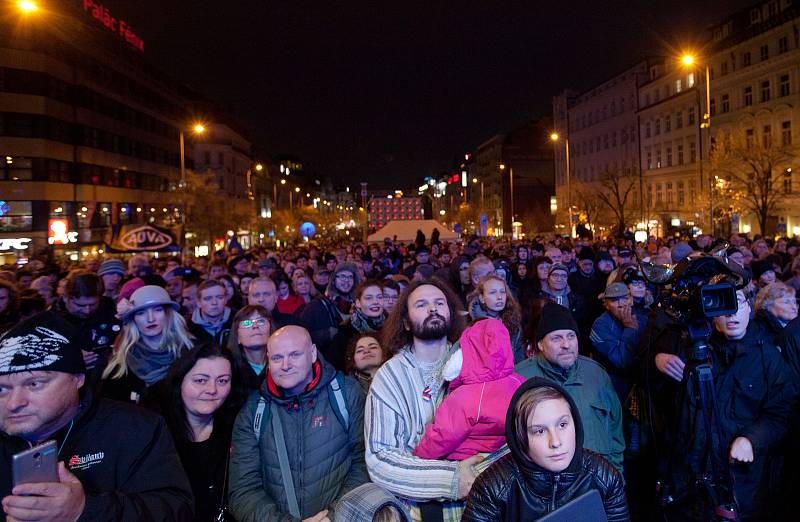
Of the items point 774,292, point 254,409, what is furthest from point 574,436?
point 774,292

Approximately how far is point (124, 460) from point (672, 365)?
11.5 ft

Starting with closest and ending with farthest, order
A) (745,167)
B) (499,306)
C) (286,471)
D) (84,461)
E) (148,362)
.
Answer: (84,461), (286,471), (148,362), (499,306), (745,167)

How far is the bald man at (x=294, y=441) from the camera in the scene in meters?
3.62

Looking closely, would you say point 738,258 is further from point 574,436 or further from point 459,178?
point 459,178

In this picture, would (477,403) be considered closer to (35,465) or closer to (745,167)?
(35,465)

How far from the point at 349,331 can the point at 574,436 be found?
4.10 m

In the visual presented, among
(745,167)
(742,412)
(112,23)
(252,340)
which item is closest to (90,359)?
(252,340)

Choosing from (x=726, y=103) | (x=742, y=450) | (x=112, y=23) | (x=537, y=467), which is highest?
(x=112, y=23)

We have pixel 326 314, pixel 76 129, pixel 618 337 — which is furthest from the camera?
pixel 76 129

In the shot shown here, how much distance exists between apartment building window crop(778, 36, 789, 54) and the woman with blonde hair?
155 feet

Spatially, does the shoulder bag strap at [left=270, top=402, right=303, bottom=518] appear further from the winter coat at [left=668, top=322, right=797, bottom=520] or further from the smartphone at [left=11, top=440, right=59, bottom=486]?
the winter coat at [left=668, top=322, right=797, bottom=520]

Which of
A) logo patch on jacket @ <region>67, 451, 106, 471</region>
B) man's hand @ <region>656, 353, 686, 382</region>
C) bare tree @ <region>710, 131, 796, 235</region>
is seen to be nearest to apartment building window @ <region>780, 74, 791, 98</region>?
bare tree @ <region>710, 131, 796, 235</region>

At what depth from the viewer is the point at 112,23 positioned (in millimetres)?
56438

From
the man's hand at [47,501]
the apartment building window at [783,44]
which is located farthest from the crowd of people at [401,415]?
the apartment building window at [783,44]
